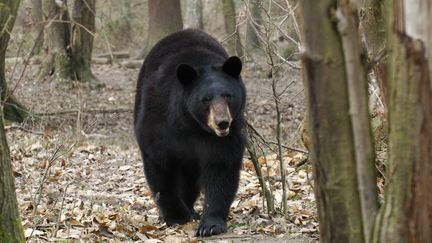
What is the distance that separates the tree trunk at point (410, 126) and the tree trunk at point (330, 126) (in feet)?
0.55

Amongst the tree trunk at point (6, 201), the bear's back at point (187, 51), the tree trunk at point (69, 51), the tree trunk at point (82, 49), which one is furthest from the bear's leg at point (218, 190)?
the tree trunk at point (82, 49)

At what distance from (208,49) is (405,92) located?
451 centimetres

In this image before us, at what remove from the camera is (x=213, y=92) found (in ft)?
22.3

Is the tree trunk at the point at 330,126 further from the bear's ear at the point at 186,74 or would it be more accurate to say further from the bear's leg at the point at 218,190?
the bear's ear at the point at 186,74

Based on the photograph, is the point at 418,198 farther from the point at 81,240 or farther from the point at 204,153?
the point at 204,153

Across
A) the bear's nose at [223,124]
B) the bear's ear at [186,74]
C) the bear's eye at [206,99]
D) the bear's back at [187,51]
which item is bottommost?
the bear's nose at [223,124]

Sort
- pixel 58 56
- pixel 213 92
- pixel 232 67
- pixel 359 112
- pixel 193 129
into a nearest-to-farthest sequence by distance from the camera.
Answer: pixel 359 112
pixel 213 92
pixel 232 67
pixel 193 129
pixel 58 56

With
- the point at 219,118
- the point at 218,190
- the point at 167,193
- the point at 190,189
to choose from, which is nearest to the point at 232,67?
the point at 219,118

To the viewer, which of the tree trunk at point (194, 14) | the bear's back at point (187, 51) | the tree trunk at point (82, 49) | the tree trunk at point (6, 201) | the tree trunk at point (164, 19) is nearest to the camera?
the tree trunk at point (6, 201)

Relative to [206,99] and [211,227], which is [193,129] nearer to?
[206,99]

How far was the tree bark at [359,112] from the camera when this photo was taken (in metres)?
3.28

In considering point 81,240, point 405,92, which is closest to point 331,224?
point 405,92

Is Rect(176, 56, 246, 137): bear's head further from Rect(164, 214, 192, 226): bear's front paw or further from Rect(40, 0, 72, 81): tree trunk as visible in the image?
Rect(40, 0, 72, 81): tree trunk

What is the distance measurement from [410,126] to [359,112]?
0.77 feet
